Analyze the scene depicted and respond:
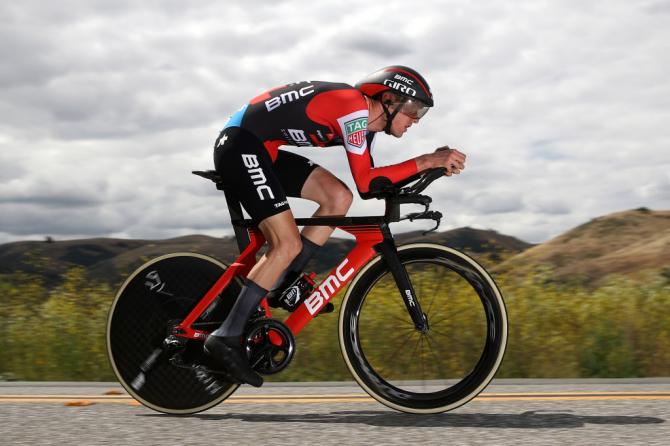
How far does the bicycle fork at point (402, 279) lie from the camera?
5.07 m

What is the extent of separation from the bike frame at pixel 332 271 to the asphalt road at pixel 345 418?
553 mm

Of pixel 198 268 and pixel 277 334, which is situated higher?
pixel 198 268

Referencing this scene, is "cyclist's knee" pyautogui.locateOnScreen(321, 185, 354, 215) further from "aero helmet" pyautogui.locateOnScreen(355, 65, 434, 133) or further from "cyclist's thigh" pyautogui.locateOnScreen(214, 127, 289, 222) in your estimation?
"aero helmet" pyautogui.locateOnScreen(355, 65, 434, 133)

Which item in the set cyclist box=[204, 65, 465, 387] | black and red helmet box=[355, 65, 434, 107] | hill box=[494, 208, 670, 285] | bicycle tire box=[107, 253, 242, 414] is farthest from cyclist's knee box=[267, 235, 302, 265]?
hill box=[494, 208, 670, 285]

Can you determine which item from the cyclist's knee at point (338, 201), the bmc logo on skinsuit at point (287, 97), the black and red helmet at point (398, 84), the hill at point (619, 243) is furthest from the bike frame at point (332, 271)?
the hill at point (619, 243)

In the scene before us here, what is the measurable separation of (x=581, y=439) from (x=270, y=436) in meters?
1.57

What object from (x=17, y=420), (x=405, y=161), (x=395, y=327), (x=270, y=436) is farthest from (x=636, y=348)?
(x=17, y=420)

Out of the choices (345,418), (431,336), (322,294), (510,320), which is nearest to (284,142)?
(322,294)

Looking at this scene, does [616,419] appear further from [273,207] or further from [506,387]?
[273,207]

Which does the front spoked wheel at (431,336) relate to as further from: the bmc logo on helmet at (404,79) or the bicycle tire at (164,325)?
the bmc logo on helmet at (404,79)

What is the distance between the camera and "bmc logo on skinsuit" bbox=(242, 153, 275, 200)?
4938 millimetres

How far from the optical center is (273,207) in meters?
4.96

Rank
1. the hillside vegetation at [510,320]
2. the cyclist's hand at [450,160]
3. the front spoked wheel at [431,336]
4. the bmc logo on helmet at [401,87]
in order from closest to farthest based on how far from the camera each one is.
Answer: the cyclist's hand at [450,160], the bmc logo on helmet at [401,87], the front spoked wheel at [431,336], the hillside vegetation at [510,320]

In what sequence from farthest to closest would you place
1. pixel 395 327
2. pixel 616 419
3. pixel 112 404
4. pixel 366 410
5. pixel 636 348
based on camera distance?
pixel 636 348, pixel 395 327, pixel 112 404, pixel 366 410, pixel 616 419
